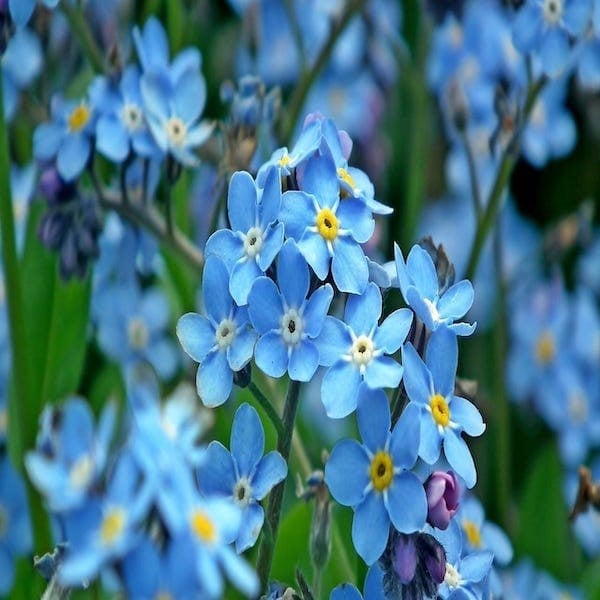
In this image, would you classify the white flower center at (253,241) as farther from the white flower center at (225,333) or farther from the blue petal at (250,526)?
the blue petal at (250,526)

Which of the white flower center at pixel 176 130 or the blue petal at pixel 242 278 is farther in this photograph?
the white flower center at pixel 176 130

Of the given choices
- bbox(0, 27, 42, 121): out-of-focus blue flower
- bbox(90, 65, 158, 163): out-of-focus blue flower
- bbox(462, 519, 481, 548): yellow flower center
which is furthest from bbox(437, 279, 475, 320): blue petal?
bbox(0, 27, 42, 121): out-of-focus blue flower

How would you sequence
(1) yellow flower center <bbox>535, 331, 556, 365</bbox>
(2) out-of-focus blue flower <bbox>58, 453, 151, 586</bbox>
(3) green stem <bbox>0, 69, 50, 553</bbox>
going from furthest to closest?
(1) yellow flower center <bbox>535, 331, 556, 365</bbox> < (3) green stem <bbox>0, 69, 50, 553</bbox> < (2) out-of-focus blue flower <bbox>58, 453, 151, 586</bbox>

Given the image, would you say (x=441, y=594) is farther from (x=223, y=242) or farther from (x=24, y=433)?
(x=24, y=433)

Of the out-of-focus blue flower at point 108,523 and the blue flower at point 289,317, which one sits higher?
the out-of-focus blue flower at point 108,523

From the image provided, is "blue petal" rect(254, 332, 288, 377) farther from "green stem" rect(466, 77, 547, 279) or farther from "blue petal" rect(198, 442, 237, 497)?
"green stem" rect(466, 77, 547, 279)

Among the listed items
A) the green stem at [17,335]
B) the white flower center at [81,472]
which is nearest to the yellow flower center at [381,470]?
the white flower center at [81,472]

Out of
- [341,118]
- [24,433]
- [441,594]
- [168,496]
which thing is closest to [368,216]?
[441,594]
